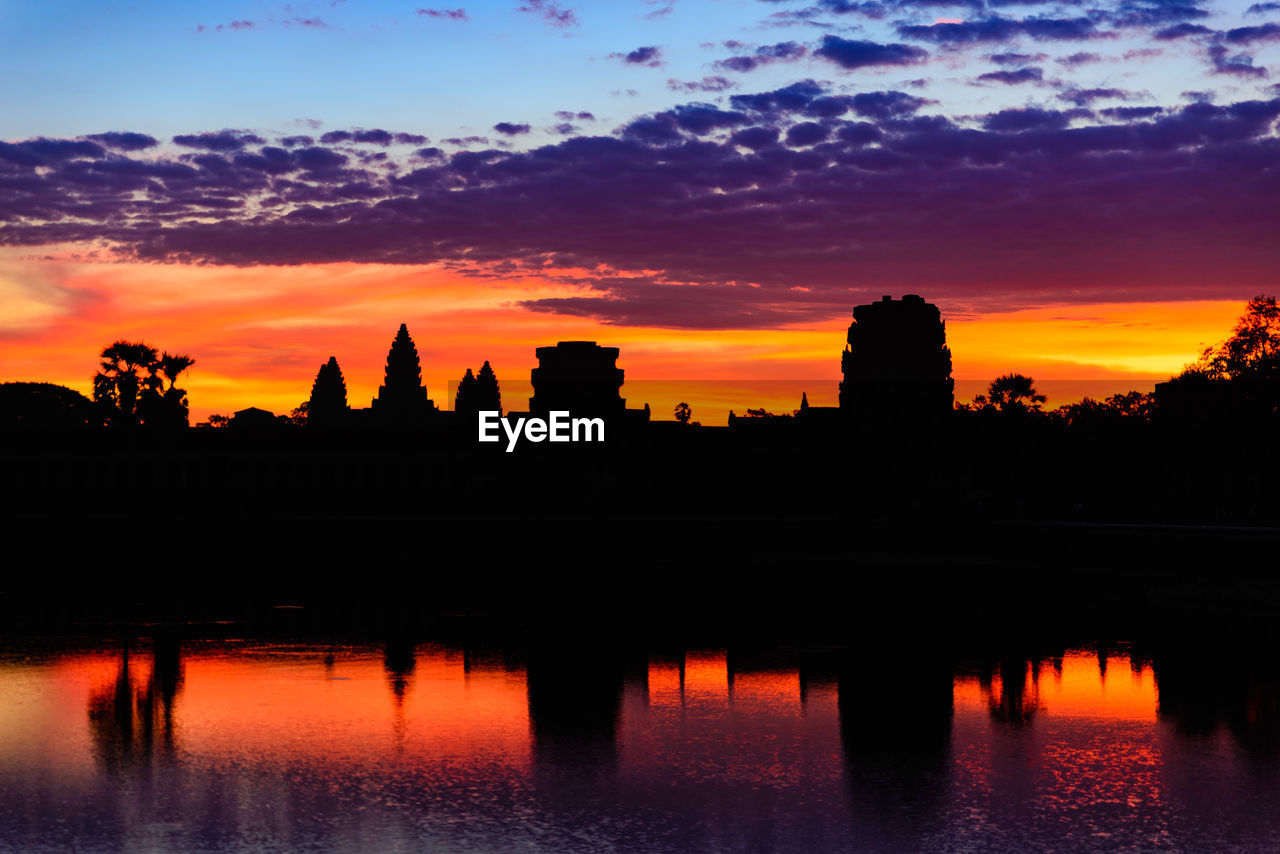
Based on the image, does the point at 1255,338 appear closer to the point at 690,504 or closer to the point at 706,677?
the point at 690,504

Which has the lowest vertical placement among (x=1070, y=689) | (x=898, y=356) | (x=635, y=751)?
(x=1070, y=689)

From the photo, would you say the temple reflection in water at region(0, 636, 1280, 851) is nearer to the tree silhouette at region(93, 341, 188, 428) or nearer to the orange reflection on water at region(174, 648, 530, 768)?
the orange reflection on water at region(174, 648, 530, 768)

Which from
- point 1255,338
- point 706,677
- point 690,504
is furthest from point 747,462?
point 706,677

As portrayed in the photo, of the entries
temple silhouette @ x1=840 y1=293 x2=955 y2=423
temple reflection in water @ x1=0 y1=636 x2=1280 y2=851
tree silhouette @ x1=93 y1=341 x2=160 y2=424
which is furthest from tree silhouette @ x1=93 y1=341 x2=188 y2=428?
temple reflection in water @ x1=0 y1=636 x2=1280 y2=851

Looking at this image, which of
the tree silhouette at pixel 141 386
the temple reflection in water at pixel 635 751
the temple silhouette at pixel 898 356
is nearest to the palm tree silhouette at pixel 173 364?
the tree silhouette at pixel 141 386

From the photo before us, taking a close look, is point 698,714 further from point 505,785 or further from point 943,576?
point 943,576

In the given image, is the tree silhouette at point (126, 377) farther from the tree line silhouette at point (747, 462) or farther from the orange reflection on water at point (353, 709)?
the orange reflection on water at point (353, 709)

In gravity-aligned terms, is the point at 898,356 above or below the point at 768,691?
above

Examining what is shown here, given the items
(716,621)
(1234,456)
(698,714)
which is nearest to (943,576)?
(716,621)

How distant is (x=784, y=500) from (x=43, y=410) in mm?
101222

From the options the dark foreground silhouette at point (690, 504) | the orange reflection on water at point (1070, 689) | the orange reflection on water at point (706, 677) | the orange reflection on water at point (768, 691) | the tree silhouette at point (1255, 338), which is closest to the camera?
the orange reflection on water at point (1070, 689)

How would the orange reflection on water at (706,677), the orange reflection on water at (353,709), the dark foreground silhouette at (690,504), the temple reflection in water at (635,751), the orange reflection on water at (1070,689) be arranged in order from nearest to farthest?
1. the temple reflection in water at (635,751)
2. the orange reflection on water at (353,709)
3. the orange reflection on water at (1070,689)
4. the orange reflection on water at (706,677)
5. the dark foreground silhouette at (690,504)

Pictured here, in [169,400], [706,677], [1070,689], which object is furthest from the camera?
[169,400]

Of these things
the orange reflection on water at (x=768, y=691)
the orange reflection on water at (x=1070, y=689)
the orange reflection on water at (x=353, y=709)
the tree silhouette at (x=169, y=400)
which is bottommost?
the orange reflection on water at (x=1070, y=689)
